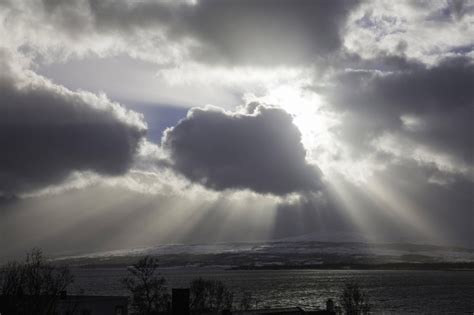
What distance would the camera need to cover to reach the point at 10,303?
52375mm

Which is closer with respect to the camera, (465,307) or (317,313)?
(317,313)

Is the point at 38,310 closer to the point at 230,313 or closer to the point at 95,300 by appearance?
the point at 230,313

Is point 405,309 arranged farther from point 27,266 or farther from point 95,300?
point 27,266

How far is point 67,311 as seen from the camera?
73.2 metres

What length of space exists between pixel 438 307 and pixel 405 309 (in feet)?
52.3

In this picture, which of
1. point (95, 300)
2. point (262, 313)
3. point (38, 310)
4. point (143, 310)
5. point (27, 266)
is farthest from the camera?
point (143, 310)

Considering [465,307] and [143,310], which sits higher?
[143,310]

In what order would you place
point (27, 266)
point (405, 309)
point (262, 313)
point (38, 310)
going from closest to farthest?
point (38, 310) < point (262, 313) < point (27, 266) < point (405, 309)

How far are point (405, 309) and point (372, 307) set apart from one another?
33.2 feet

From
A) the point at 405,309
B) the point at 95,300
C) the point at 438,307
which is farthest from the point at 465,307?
the point at 95,300

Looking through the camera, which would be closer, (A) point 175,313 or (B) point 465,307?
(A) point 175,313

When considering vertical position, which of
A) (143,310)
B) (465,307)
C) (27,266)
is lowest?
(465,307)

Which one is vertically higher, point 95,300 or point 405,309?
point 95,300

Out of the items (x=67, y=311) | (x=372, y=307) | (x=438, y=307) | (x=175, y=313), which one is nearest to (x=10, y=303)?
(x=175, y=313)
